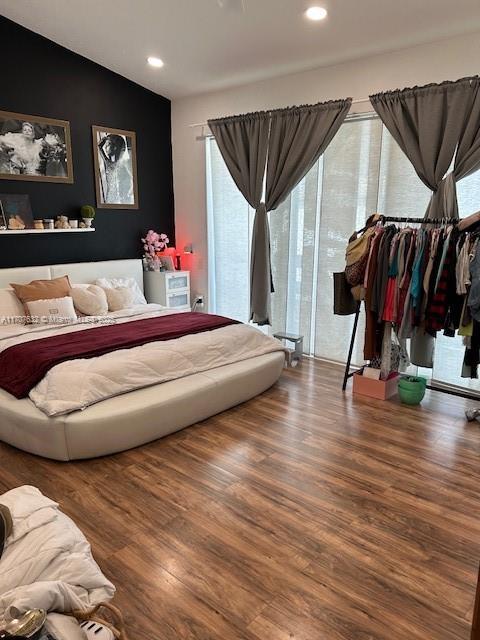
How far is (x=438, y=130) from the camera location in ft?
11.6

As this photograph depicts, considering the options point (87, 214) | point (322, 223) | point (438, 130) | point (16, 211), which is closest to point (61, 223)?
point (87, 214)

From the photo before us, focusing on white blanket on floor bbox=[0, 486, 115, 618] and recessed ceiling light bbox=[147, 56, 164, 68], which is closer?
white blanket on floor bbox=[0, 486, 115, 618]


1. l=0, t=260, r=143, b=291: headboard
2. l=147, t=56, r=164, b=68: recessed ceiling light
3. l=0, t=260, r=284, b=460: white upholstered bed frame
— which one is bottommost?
l=0, t=260, r=284, b=460: white upholstered bed frame

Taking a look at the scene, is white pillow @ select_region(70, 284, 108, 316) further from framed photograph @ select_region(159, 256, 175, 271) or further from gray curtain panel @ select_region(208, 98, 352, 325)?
gray curtain panel @ select_region(208, 98, 352, 325)

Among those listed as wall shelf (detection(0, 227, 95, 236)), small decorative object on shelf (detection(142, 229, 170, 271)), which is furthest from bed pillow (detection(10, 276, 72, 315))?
small decorative object on shelf (detection(142, 229, 170, 271))

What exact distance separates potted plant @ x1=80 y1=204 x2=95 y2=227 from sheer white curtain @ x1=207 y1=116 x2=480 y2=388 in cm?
142

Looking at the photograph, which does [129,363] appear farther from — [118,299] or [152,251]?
[152,251]

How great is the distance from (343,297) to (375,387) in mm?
804

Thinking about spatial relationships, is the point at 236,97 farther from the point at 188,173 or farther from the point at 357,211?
the point at 357,211

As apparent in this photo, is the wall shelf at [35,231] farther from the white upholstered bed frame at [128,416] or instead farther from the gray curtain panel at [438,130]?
the gray curtain panel at [438,130]

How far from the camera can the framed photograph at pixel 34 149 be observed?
434 centimetres

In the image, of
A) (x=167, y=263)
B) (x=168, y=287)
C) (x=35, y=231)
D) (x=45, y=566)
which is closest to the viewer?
(x=45, y=566)

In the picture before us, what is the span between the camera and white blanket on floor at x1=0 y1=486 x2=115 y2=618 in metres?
1.37

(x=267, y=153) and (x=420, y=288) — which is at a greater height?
(x=267, y=153)
